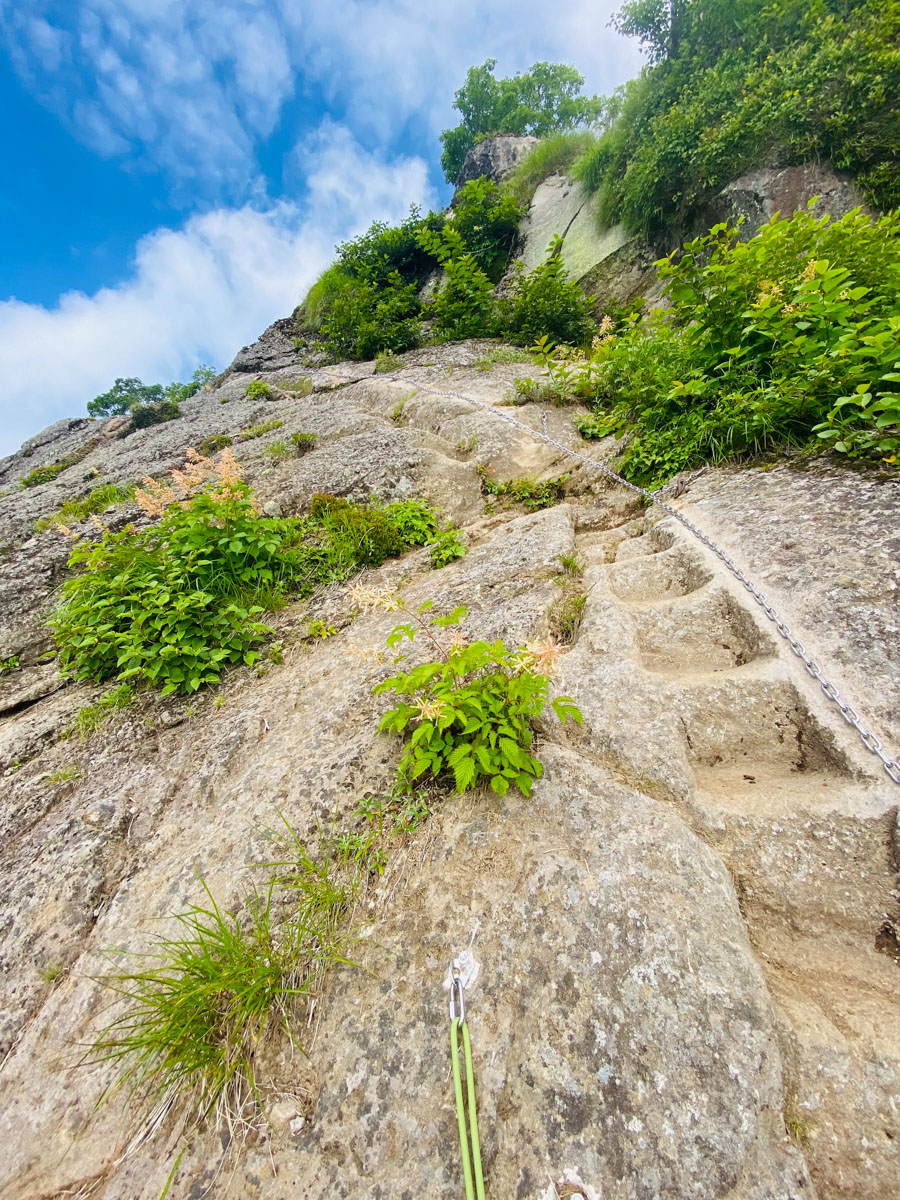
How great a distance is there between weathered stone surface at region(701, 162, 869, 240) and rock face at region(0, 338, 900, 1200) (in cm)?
963

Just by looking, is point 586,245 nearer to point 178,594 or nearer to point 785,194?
point 785,194

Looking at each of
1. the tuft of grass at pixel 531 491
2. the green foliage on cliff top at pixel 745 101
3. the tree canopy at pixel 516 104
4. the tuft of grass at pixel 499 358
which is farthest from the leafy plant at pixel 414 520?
the tree canopy at pixel 516 104

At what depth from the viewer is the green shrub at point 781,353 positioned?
4.44 metres

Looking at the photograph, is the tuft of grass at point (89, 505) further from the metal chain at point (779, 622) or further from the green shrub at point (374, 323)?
the green shrub at point (374, 323)

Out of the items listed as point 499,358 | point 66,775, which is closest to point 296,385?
point 499,358

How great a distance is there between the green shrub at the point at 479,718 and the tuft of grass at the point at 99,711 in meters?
3.01

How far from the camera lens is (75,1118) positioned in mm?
2215

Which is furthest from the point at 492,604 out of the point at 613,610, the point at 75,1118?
the point at 75,1118

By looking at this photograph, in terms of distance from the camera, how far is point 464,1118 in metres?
1.92

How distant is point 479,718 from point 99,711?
3.85 metres

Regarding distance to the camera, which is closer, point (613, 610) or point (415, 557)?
point (613, 610)

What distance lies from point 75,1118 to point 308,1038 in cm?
112

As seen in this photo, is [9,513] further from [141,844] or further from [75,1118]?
[75,1118]

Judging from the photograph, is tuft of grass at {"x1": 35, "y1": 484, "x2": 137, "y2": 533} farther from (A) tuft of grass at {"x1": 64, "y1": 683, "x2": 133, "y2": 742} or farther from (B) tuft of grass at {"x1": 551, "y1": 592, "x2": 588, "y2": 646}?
(B) tuft of grass at {"x1": 551, "y1": 592, "x2": 588, "y2": 646}
